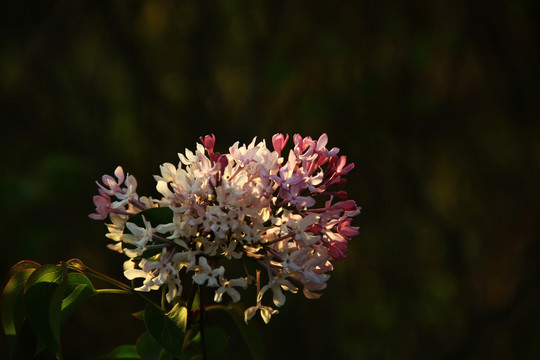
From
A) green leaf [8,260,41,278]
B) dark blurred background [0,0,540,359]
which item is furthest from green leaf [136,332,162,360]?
dark blurred background [0,0,540,359]

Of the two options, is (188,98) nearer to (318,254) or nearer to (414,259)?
(414,259)

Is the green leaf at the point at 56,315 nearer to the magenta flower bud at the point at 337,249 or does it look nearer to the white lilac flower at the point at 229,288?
the white lilac flower at the point at 229,288

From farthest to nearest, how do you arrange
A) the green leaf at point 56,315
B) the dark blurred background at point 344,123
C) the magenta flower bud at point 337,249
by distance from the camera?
the dark blurred background at point 344,123, the magenta flower bud at point 337,249, the green leaf at point 56,315

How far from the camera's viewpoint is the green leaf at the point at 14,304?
0.76 m

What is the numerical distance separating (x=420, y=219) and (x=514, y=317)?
1.77 feet

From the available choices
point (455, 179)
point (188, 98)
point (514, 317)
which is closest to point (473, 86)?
point (455, 179)

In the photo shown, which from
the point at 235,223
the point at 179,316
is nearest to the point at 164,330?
the point at 179,316

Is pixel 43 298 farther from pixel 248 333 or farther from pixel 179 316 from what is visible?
pixel 248 333

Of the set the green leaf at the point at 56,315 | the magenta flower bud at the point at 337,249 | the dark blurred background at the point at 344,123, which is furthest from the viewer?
the dark blurred background at the point at 344,123

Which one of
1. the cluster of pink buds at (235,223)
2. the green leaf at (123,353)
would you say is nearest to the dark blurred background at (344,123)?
the green leaf at (123,353)

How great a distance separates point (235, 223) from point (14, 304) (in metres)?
0.29

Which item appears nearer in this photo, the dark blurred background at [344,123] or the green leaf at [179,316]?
the green leaf at [179,316]

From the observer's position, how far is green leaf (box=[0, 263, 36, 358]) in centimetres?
76

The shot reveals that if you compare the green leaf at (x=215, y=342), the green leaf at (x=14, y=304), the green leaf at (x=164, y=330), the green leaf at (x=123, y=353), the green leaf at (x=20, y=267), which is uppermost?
the green leaf at (x=20, y=267)
